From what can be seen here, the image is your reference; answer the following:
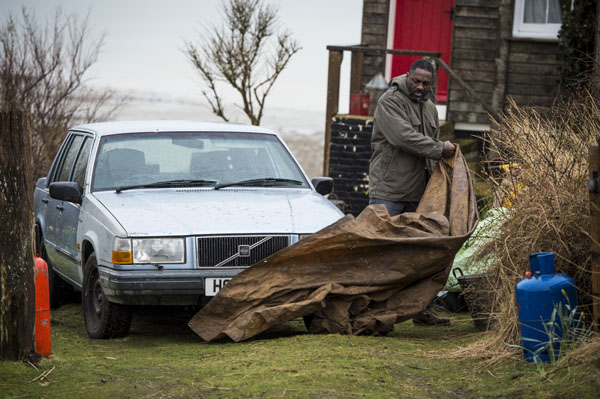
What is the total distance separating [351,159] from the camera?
Answer: 43.0 ft

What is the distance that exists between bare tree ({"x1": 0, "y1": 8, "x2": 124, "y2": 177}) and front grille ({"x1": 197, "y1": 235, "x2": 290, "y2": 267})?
8.17 m

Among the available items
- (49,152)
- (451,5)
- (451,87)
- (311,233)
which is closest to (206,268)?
(311,233)

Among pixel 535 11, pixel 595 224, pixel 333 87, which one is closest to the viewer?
pixel 595 224

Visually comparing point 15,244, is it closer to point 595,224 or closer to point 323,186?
point 323,186

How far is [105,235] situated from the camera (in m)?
6.48

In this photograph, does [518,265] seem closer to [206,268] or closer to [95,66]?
[206,268]

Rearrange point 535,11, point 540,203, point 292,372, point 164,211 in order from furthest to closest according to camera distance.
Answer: point 535,11 → point 164,211 → point 540,203 → point 292,372

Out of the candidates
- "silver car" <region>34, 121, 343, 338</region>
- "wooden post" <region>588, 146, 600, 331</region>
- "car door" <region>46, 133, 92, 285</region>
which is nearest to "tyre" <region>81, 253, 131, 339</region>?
"silver car" <region>34, 121, 343, 338</region>

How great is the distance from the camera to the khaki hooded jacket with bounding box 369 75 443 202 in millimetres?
6938

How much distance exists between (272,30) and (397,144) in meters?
10.5

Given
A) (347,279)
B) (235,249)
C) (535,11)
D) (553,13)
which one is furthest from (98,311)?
(553,13)

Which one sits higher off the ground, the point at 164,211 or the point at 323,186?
the point at 323,186

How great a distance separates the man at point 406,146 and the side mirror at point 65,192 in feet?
7.93

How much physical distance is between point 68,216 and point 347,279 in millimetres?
2741
